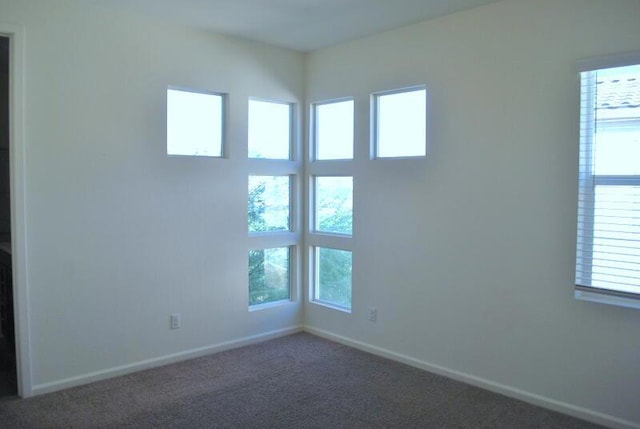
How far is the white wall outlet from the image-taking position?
4105 mm

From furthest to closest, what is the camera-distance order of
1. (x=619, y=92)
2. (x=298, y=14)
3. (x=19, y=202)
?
(x=298, y=14)
(x=19, y=202)
(x=619, y=92)

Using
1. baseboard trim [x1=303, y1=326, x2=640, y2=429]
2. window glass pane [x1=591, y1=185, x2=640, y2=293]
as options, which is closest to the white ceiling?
window glass pane [x1=591, y1=185, x2=640, y2=293]

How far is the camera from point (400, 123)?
423 centimetres

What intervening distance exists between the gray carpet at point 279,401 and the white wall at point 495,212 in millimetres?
293

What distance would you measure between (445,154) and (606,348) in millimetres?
1666

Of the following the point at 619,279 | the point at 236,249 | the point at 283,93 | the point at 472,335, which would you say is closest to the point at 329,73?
the point at 283,93

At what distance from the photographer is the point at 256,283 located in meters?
4.75

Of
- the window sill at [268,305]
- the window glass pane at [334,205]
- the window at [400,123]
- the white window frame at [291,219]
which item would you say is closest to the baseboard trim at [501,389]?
the window sill at [268,305]

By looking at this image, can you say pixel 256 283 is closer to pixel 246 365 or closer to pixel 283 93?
pixel 246 365

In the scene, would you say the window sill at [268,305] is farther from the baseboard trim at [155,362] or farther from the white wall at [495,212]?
the white wall at [495,212]

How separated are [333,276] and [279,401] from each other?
165 cm

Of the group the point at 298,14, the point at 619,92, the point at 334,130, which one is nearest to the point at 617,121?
the point at 619,92

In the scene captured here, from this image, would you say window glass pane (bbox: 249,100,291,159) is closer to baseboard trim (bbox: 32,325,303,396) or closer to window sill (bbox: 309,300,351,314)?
window sill (bbox: 309,300,351,314)

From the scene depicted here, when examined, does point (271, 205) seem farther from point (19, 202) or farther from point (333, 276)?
point (19, 202)
